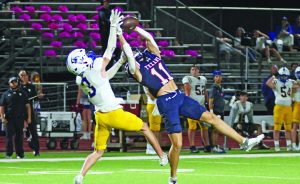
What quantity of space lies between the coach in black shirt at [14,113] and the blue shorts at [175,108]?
882 cm

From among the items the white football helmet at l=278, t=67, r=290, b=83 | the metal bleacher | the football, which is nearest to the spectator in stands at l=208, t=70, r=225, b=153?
the white football helmet at l=278, t=67, r=290, b=83

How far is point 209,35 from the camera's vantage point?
3484 cm

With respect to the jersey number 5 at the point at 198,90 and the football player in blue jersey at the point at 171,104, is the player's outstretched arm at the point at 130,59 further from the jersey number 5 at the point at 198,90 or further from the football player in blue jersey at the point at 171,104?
the jersey number 5 at the point at 198,90

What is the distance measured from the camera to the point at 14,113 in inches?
918

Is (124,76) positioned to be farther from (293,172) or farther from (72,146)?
(293,172)

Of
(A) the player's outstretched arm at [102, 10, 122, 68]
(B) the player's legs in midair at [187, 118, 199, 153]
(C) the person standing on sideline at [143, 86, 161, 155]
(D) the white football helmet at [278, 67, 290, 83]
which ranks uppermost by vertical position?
(A) the player's outstretched arm at [102, 10, 122, 68]

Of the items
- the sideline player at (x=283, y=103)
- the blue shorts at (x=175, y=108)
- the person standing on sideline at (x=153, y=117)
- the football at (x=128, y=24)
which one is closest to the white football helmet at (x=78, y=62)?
the football at (x=128, y=24)

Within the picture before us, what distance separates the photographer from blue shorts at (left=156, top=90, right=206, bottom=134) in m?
14.8

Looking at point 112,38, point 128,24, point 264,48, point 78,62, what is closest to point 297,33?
point 264,48

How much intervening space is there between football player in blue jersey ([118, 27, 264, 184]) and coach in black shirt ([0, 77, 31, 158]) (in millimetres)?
8339

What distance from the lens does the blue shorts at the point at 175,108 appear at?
14.8 m

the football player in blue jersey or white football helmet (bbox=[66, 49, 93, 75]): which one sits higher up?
white football helmet (bbox=[66, 49, 93, 75])

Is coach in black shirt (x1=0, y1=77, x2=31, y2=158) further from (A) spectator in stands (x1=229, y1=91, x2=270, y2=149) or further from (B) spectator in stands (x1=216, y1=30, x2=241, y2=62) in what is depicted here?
(B) spectator in stands (x1=216, y1=30, x2=241, y2=62)

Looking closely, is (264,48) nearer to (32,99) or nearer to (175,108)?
(32,99)
